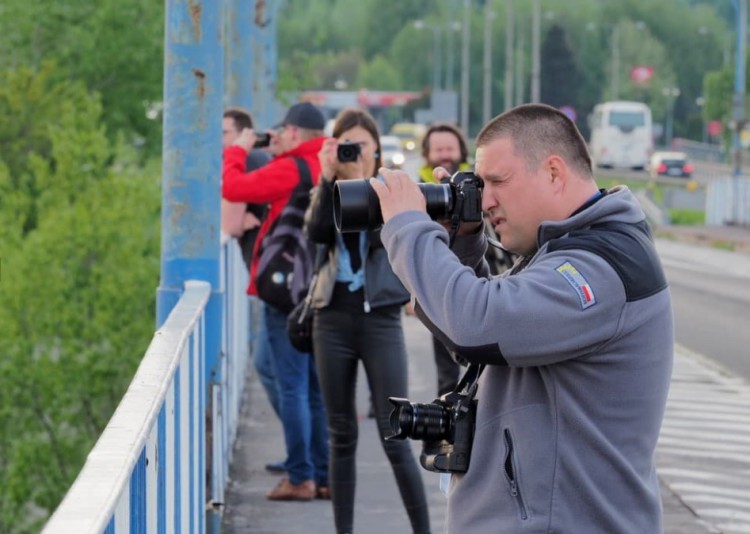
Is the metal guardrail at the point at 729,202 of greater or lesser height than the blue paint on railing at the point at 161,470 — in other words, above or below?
below

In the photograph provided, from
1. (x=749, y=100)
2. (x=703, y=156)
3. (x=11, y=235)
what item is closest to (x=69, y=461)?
(x=11, y=235)

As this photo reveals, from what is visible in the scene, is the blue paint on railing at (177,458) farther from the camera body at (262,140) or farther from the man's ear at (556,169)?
the camera body at (262,140)

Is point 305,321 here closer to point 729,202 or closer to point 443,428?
point 443,428

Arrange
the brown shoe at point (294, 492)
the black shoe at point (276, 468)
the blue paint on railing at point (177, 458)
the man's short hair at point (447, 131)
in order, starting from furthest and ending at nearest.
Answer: the man's short hair at point (447, 131) → the black shoe at point (276, 468) → the brown shoe at point (294, 492) → the blue paint on railing at point (177, 458)

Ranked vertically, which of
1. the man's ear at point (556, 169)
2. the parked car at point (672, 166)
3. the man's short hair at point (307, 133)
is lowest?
the parked car at point (672, 166)

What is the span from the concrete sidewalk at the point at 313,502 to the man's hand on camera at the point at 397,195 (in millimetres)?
Answer: 4116

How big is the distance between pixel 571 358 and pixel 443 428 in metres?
0.48

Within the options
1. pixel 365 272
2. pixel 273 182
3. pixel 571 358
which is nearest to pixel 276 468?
pixel 273 182

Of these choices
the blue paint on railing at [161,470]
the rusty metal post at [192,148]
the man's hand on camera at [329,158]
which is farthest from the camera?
the rusty metal post at [192,148]

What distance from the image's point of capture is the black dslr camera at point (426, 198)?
389 cm

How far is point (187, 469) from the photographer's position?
5.56 metres

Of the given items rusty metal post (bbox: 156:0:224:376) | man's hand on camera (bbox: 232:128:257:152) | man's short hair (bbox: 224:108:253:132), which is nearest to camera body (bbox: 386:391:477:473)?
rusty metal post (bbox: 156:0:224:376)

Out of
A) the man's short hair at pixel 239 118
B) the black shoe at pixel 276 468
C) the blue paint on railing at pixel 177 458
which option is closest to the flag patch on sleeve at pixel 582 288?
the blue paint on railing at pixel 177 458

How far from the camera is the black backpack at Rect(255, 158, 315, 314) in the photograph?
8.19 meters
